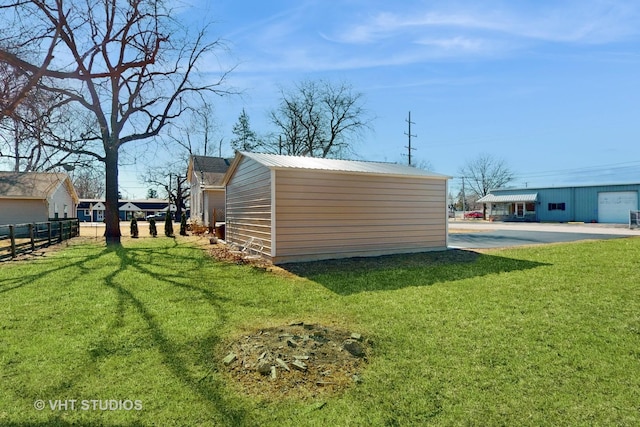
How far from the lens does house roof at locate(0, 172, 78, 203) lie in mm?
17994

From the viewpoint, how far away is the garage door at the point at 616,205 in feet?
90.8

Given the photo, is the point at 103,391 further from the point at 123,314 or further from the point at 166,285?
the point at 166,285

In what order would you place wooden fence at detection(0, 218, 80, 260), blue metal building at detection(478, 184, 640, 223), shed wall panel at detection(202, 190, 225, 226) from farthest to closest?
blue metal building at detection(478, 184, 640, 223), shed wall panel at detection(202, 190, 225, 226), wooden fence at detection(0, 218, 80, 260)

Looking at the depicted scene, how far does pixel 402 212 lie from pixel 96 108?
13938 mm

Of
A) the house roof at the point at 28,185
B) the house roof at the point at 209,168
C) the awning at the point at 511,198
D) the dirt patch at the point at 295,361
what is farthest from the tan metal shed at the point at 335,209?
the awning at the point at 511,198

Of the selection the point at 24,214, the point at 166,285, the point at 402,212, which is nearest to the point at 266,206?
the point at 166,285

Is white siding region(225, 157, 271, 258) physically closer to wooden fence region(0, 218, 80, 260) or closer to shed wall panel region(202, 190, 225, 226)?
wooden fence region(0, 218, 80, 260)

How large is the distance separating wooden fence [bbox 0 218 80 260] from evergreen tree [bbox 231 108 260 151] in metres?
19.4

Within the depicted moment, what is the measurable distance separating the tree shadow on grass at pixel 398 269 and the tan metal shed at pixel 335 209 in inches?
22.2

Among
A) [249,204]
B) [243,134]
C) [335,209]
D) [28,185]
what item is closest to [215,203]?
[28,185]

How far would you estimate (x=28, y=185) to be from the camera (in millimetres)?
18938

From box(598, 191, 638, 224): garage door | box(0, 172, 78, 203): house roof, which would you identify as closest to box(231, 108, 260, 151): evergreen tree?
box(0, 172, 78, 203): house roof

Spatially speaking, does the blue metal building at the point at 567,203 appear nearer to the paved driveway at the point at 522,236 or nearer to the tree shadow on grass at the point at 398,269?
the paved driveway at the point at 522,236

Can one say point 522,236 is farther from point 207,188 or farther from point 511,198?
point 511,198
